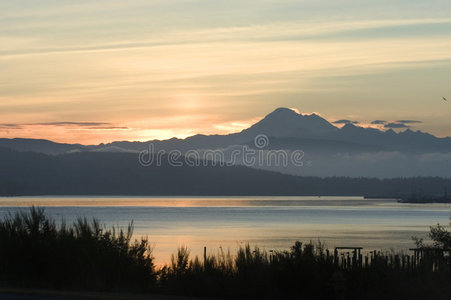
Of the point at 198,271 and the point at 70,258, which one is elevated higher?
the point at 70,258

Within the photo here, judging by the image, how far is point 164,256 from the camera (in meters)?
52.4

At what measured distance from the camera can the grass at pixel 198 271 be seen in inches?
835

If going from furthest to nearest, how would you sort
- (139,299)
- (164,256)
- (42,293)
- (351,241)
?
1. (351,241)
2. (164,256)
3. (42,293)
4. (139,299)

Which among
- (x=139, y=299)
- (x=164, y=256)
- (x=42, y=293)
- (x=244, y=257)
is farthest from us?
(x=164, y=256)

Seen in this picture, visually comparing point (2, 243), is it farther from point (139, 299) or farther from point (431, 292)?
point (431, 292)

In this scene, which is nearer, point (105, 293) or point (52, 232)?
point (105, 293)

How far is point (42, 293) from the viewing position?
22.1m

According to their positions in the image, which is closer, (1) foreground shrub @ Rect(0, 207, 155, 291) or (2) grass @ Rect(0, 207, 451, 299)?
(2) grass @ Rect(0, 207, 451, 299)

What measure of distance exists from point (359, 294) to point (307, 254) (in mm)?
2189

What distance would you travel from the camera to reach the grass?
21219mm

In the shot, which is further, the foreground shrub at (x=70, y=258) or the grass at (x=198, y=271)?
the foreground shrub at (x=70, y=258)

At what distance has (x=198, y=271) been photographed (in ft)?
78.8

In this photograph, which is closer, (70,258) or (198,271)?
(198,271)

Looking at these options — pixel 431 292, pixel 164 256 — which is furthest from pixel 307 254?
pixel 164 256
